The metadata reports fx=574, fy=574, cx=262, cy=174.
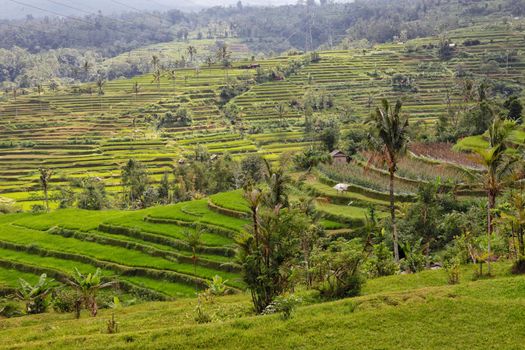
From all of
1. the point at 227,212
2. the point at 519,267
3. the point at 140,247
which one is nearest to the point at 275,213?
the point at 519,267

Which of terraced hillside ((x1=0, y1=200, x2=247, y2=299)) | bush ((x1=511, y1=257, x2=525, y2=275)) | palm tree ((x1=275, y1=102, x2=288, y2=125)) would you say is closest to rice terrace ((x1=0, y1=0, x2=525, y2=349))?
bush ((x1=511, y1=257, x2=525, y2=275))

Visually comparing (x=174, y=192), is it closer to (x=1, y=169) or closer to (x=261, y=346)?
(x=1, y=169)

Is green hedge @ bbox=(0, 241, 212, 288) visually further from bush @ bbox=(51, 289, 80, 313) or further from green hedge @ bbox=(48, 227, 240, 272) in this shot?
bush @ bbox=(51, 289, 80, 313)

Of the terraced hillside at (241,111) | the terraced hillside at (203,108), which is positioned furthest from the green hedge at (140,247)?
the terraced hillside at (203,108)

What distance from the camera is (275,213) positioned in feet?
66.0

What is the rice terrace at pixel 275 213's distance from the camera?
55.0ft

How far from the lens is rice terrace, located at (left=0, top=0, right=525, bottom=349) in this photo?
16.8 metres

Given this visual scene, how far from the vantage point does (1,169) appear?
270ft

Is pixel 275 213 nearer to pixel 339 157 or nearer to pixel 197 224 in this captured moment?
pixel 197 224

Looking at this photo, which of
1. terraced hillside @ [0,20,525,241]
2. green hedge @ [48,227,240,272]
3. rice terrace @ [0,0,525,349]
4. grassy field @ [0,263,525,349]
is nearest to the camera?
grassy field @ [0,263,525,349]

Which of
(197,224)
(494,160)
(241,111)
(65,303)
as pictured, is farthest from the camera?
(241,111)

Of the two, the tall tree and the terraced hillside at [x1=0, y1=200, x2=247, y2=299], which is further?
the tall tree

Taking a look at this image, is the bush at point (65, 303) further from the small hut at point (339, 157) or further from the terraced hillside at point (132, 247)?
the small hut at point (339, 157)

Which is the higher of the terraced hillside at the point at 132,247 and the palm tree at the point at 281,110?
the palm tree at the point at 281,110
